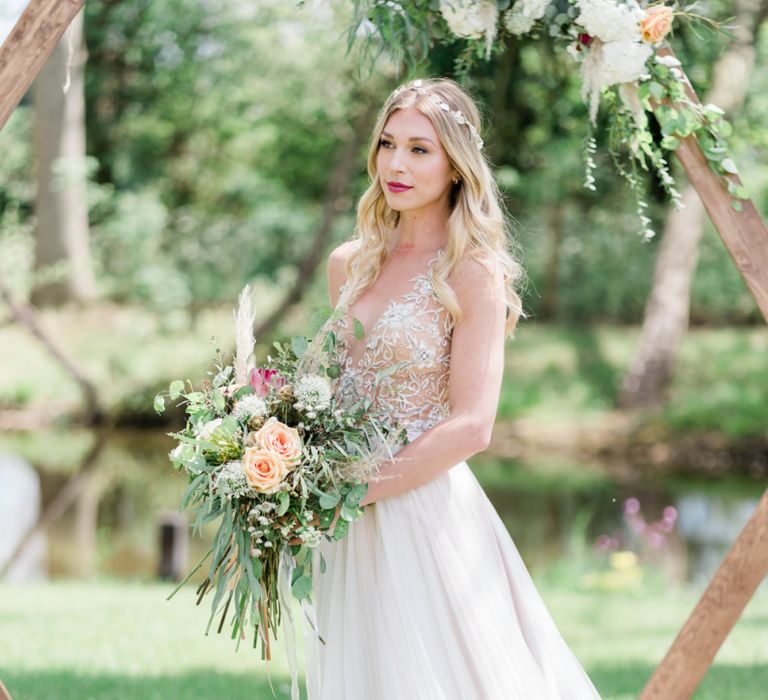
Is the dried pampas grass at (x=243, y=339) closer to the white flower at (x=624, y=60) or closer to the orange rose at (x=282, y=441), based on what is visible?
the orange rose at (x=282, y=441)

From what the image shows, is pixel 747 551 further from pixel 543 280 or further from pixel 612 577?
pixel 543 280

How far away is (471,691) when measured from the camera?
9.77 ft

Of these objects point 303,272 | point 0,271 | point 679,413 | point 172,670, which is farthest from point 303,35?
point 172,670

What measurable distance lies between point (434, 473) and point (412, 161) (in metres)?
0.87

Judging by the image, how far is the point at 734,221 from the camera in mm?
3461

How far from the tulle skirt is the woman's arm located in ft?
0.53

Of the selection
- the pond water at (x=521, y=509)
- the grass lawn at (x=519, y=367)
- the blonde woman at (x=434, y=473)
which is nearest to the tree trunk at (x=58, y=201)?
the grass lawn at (x=519, y=367)

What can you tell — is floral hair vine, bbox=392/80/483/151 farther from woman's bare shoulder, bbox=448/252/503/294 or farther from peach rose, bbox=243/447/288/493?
peach rose, bbox=243/447/288/493

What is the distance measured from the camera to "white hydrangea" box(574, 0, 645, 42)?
10.8ft

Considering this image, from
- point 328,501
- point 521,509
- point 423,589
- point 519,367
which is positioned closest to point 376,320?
point 328,501

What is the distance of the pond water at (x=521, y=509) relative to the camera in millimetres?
9430

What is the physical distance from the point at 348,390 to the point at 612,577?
5.05 metres

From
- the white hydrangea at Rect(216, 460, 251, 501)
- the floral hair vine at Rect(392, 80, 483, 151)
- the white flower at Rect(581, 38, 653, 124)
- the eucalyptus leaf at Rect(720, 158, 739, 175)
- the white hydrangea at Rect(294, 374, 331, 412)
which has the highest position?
the white flower at Rect(581, 38, 653, 124)

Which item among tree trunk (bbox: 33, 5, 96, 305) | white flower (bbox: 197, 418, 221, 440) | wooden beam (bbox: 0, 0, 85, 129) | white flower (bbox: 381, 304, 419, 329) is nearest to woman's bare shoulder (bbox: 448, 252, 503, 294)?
white flower (bbox: 381, 304, 419, 329)
